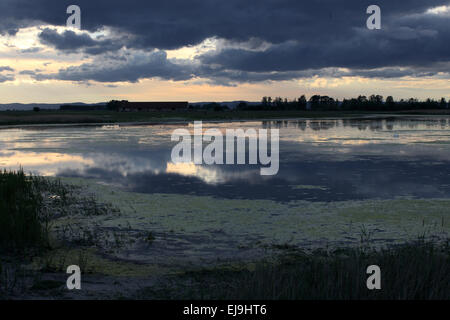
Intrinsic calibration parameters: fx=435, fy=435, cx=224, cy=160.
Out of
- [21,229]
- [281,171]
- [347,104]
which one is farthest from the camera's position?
[347,104]

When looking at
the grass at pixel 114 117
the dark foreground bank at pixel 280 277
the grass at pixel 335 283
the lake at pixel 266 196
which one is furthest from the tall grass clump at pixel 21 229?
the grass at pixel 114 117

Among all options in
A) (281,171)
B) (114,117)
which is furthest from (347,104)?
(281,171)

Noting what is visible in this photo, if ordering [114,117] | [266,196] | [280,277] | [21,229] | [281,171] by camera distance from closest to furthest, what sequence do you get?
[280,277]
[21,229]
[266,196]
[281,171]
[114,117]

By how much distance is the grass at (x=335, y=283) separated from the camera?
6.09 m

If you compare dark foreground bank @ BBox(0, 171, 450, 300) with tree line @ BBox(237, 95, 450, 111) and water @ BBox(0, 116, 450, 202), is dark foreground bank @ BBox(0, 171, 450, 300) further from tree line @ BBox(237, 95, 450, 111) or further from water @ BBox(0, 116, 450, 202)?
tree line @ BBox(237, 95, 450, 111)

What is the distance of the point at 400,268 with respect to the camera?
6.76 m

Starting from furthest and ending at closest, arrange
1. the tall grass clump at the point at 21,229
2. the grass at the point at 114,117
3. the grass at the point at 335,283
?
the grass at the point at 114,117 < the tall grass clump at the point at 21,229 < the grass at the point at 335,283

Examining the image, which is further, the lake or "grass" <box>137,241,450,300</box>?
the lake

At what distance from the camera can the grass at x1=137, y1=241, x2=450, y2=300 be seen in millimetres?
6094

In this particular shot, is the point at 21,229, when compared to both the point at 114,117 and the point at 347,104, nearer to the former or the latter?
the point at 114,117

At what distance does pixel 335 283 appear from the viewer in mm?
6418

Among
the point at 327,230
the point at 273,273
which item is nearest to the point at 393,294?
the point at 273,273

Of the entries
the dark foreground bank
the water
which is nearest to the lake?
the water

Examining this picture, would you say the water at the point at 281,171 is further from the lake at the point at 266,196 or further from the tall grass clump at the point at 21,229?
the tall grass clump at the point at 21,229
